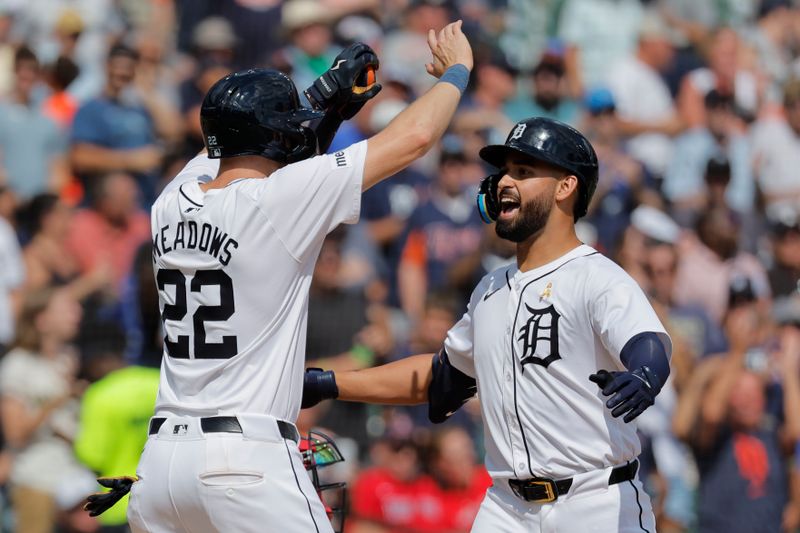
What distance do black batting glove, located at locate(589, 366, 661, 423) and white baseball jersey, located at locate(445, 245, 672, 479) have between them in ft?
1.32

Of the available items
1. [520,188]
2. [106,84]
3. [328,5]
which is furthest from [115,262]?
[520,188]

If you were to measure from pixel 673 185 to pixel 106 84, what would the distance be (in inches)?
183

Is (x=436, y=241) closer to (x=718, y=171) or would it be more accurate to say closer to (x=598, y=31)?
(x=718, y=171)

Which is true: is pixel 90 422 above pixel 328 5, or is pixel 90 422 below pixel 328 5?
below

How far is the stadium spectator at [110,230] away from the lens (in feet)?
30.9

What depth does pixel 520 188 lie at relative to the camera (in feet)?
16.6

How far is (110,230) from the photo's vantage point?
955cm

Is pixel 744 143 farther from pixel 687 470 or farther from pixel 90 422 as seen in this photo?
pixel 90 422

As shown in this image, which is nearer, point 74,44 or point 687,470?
point 687,470

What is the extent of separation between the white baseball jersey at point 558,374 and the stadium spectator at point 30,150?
19.1 ft

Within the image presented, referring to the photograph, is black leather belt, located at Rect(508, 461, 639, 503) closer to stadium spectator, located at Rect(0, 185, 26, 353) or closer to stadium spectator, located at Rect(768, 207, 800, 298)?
stadium spectator, located at Rect(0, 185, 26, 353)

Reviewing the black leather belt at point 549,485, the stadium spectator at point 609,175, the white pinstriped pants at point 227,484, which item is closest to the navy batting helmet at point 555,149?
the black leather belt at point 549,485

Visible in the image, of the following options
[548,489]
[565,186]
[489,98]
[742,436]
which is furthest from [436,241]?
[548,489]

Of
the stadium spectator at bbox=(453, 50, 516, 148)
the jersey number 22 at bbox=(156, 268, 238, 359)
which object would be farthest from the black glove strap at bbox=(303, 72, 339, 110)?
the stadium spectator at bbox=(453, 50, 516, 148)
